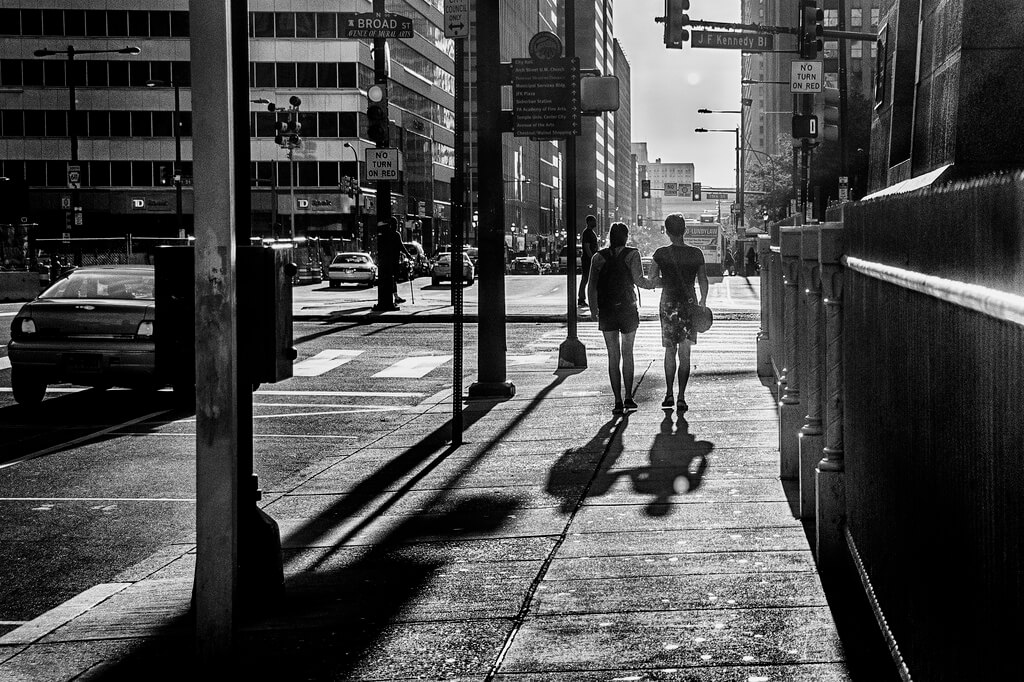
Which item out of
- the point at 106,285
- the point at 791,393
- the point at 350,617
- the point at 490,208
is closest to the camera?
the point at 350,617

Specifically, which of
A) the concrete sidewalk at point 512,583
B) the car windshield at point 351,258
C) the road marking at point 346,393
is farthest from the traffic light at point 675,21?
the car windshield at point 351,258

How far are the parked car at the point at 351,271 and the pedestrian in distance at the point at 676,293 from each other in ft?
140

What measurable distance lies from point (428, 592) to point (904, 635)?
2.55 meters

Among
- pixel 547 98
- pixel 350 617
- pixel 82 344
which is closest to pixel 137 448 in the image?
pixel 82 344

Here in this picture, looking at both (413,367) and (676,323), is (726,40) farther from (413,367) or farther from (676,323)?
(676,323)

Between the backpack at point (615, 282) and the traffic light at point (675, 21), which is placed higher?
the traffic light at point (675, 21)

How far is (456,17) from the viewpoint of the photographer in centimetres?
1334

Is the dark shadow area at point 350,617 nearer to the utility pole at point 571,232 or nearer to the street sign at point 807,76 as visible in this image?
the utility pole at point 571,232

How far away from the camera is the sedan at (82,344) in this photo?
1488cm

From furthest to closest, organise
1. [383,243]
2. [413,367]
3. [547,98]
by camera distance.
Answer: [383,243] < [413,367] < [547,98]

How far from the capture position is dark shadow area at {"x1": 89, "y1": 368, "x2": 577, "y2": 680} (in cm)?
519

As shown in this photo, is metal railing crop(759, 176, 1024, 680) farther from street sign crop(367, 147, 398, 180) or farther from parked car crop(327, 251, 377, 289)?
parked car crop(327, 251, 377, 289)

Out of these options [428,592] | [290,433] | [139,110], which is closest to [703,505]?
[428,592]

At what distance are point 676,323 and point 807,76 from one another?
71.8ft
